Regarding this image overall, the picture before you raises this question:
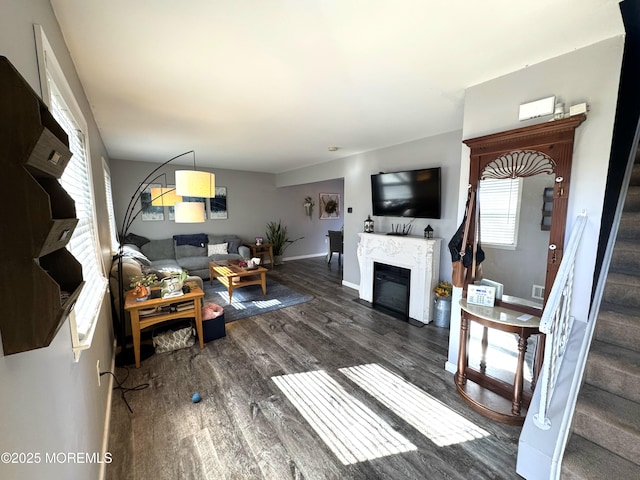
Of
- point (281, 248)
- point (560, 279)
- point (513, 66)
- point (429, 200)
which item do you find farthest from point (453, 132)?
point (281, 248)

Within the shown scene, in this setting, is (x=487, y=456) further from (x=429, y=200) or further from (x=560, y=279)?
(x=429, y=200)

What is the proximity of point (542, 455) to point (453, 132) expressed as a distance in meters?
3.12

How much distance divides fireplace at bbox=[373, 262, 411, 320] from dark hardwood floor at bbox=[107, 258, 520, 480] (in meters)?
0.64

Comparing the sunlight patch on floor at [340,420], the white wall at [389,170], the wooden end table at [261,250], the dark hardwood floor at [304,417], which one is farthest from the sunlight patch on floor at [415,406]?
the wooden end table at [261,250]

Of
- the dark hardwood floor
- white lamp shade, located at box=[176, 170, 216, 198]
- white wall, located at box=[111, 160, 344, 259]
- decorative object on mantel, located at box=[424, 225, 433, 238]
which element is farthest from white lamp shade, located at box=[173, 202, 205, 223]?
white wall, located at box=[111, 160, 344, 259]

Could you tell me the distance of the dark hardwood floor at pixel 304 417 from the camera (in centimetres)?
156

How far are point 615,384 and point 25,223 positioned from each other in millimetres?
2583

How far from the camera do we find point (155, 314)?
2.69 m

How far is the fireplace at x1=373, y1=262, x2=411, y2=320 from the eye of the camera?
3.66 m

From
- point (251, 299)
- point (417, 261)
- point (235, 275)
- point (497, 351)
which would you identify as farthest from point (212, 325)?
point (497, 351)

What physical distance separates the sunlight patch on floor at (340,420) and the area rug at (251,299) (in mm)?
1608

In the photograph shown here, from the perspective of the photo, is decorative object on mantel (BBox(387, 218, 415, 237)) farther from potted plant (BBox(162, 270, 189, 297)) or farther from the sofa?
the sofa

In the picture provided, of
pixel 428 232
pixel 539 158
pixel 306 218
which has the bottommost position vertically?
pixel 428 232

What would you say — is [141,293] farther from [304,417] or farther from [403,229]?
[403,229]
